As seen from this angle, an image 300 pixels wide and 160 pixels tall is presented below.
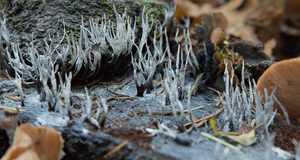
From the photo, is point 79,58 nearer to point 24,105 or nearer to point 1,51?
point 24,105

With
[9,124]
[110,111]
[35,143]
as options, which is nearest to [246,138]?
[110,111]

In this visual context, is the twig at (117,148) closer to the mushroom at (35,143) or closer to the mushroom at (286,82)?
the mushroom at (35,143)

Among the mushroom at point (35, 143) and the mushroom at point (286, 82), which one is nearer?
the mushroom at point (35, 143)

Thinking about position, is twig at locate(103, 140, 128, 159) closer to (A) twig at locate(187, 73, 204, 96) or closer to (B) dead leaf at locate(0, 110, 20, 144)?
(B) dead leaf at locate(0, 110, 20, 144)

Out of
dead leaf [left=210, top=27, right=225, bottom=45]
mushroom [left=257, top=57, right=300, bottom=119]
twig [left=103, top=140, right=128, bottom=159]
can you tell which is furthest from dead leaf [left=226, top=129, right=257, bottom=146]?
dead leaf [left=210, top=27, right=225, bottom=45]

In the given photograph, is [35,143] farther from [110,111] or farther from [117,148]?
[110,111]

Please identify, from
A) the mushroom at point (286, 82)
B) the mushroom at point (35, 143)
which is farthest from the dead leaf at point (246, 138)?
the mushroom at point (35, 143)

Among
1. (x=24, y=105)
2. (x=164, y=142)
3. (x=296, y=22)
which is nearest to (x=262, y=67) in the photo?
(x=164, y=142)
